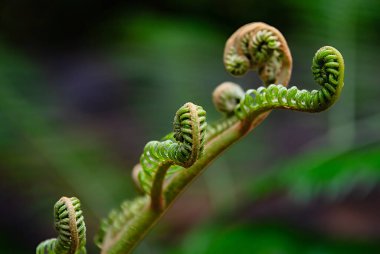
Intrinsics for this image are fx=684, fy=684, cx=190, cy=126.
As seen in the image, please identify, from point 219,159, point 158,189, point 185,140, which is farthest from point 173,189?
point 219,159

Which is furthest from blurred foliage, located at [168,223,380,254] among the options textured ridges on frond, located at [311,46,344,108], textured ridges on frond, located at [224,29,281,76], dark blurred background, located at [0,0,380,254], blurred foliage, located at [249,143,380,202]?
textured ridges on frond, located at [311,46,344,108]

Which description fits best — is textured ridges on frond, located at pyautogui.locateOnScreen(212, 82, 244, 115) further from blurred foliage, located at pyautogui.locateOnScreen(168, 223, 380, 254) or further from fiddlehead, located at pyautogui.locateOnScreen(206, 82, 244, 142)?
blurred foliage, located at pyautogui.locateOnScreen(168, 223, 380, 254)

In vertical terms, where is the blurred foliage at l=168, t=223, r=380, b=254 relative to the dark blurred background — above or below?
below

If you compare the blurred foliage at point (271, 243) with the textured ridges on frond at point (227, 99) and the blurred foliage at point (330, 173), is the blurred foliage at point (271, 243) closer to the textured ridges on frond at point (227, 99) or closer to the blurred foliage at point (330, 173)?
the blurred foliage at point (330, 173)

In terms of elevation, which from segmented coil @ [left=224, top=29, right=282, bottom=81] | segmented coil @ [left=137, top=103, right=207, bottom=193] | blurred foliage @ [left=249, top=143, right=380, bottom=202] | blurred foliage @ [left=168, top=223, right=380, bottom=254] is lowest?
blurred foliage @ [left=168, top=223, right=380, bottom=254]

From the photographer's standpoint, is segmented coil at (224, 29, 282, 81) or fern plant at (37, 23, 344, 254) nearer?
fern plant at (37, 23, 344, 254)

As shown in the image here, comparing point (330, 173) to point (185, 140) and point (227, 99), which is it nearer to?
point (227, 99)

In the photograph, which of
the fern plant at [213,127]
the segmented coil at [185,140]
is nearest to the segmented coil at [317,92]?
the fern plant at [213,127]

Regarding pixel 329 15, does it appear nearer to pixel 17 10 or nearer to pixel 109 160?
pixel 109 160

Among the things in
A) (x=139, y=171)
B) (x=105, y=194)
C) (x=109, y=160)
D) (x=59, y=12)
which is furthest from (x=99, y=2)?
(x=139, y=171)
